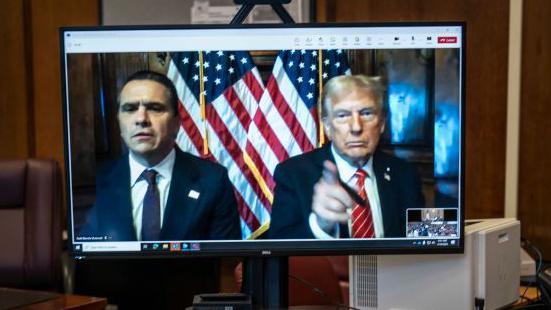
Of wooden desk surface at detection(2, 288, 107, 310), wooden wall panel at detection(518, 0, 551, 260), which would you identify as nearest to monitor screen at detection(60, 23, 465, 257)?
wooden desk surface at detection(2, 288, 107, 310)

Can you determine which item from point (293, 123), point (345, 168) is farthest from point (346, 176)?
point (293, 123)

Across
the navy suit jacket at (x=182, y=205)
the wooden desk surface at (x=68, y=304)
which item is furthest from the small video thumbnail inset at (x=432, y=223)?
the wooden desk surface at (x=68, y=304)

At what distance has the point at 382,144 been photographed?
3.84 ft

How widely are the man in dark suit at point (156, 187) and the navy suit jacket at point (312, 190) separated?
93mm

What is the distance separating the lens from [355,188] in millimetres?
1173

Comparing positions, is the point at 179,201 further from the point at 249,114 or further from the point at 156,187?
the point at 249,114

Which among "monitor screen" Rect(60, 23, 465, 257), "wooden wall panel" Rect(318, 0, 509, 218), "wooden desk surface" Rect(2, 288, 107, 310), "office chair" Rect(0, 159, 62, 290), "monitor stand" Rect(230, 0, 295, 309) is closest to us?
"monitor screen" Rect(60, 23, 465, 257)

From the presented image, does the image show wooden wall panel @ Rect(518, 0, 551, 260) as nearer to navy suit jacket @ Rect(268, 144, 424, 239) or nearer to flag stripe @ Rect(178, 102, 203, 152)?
navy suit jacket @ Rect(268, 144, 424, 239)

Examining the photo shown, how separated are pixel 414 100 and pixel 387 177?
157mm

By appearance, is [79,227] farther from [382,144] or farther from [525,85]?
[525,85]

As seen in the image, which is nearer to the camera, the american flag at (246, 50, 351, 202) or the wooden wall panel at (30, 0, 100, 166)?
the american flag at (246, 50, 351, 202)

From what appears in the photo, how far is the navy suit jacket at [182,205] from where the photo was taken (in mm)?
1176

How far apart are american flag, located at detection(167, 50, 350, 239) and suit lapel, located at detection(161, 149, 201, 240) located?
4 centimetres

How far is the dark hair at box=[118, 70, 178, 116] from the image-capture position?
1.17 meters
